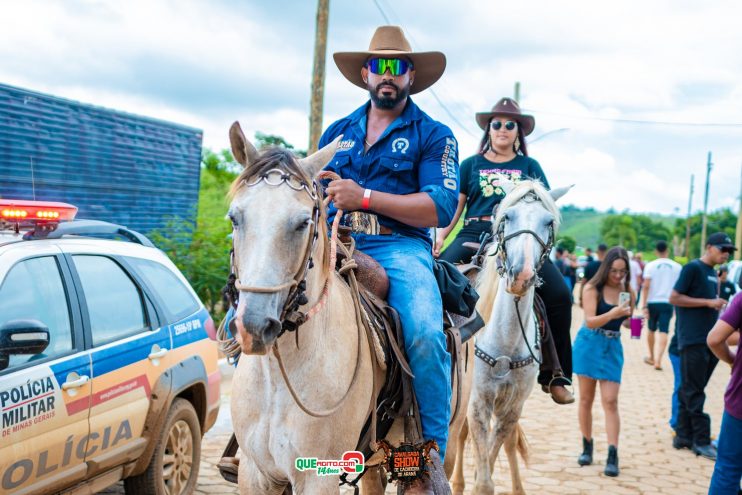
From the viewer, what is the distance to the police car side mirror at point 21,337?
133 inches

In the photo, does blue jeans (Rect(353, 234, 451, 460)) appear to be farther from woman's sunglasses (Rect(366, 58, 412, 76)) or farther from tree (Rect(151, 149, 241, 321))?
tree (Rect(151, 149, 241, 321))

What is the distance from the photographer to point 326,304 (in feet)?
10.0

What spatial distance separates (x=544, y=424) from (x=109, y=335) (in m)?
6.47

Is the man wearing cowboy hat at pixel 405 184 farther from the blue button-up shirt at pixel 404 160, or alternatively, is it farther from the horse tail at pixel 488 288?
the horse tail at pixel 488 288

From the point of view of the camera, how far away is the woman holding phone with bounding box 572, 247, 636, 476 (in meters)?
7.33

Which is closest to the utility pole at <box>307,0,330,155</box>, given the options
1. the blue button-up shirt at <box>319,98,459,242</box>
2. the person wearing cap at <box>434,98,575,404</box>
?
the person wearing cap at <box>434,98,575,404</box>

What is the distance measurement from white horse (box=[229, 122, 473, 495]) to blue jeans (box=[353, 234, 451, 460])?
0.82 feet

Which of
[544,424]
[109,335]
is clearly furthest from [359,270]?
[544,424]

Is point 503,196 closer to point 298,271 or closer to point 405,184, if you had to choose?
point 405,184

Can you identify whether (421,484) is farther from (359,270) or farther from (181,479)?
(181,479)

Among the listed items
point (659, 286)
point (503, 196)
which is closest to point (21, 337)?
point (503, 196)

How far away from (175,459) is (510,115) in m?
4.36

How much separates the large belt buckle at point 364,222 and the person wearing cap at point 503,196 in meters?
2.47

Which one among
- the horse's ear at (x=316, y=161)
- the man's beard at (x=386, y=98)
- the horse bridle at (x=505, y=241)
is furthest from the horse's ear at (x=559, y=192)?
the horse's ear at (x=316, y=161)
